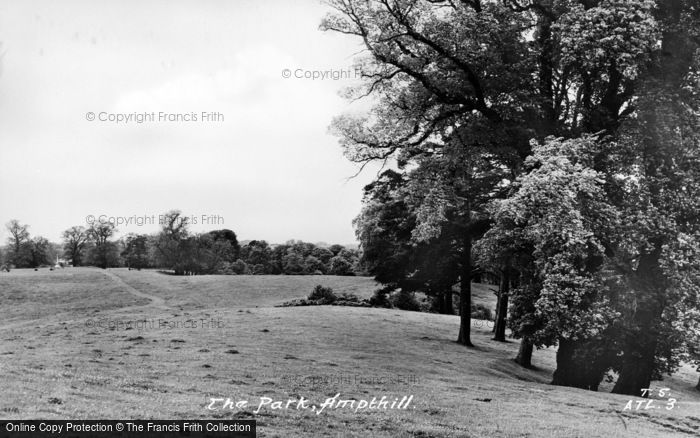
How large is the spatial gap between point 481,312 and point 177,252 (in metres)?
57.5

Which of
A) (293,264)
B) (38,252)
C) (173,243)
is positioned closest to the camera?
(173,243)

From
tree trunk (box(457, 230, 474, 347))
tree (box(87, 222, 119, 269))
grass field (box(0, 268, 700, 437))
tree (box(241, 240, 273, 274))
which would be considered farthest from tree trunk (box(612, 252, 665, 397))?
tree (box(87, 222, 119, 269))

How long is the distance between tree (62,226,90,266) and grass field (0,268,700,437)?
92012 mm

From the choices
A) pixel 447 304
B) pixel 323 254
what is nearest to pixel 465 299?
pixel 447 304

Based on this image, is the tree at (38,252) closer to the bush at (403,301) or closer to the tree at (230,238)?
the tree at (230,238)

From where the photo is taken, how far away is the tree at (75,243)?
5364 inches

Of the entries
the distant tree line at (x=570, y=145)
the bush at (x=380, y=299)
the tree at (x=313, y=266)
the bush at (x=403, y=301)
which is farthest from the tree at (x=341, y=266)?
the distant tree line at (x=570, y=145)

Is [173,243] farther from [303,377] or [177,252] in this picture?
[303,377]

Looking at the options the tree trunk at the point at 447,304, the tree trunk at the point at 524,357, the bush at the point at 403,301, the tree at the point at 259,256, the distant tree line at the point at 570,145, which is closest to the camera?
the distant tree line at the point at 570,145

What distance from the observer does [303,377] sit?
22.0 meters

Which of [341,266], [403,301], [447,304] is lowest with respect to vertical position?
[447,304]

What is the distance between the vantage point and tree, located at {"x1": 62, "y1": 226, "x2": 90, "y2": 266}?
136250mm

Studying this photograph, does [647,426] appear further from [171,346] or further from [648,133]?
[171,346]

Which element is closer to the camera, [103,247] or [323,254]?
[103,247]
